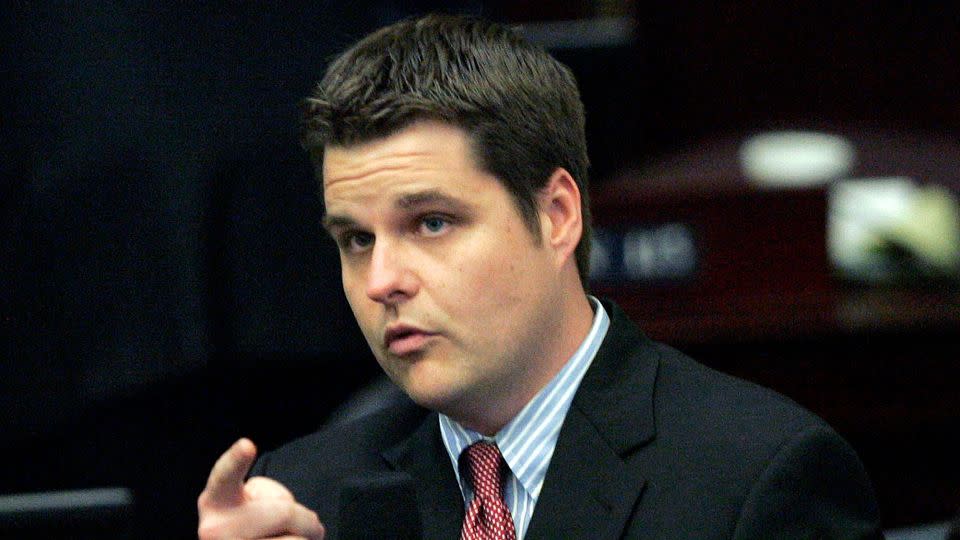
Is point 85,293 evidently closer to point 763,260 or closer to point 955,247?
point 763,260

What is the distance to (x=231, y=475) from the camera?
1351 mm

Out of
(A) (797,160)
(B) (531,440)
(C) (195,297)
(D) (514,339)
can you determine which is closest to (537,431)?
(B) (531,440)

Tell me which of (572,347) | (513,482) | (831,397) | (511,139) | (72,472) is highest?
(511,139)

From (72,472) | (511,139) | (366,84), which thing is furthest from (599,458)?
(72,472)

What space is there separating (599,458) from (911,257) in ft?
7.20

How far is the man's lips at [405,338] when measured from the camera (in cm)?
182

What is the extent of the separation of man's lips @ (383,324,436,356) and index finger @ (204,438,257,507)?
0.48 m

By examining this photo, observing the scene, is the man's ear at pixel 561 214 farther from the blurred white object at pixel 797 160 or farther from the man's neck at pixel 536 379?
the blurred white object at pixel 797 160

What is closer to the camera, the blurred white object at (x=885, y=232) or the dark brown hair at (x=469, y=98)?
the dark brown hair at (x=469, y=98)

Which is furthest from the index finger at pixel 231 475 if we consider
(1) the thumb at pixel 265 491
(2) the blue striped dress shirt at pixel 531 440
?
(2) the blue striped dress shirt at pixel 531 440

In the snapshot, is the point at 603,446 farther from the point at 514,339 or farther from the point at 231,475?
the point at 231,475

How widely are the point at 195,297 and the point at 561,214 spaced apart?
2.84 ft

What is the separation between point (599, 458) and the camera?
190cm

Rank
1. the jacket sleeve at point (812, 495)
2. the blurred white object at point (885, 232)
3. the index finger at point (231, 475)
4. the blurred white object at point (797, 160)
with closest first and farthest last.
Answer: the index finger at point (231, 475), the jacket sleeve at point (812, 495), the blurred white object at point (885, 232), the blurred white object at point (797, 160)
